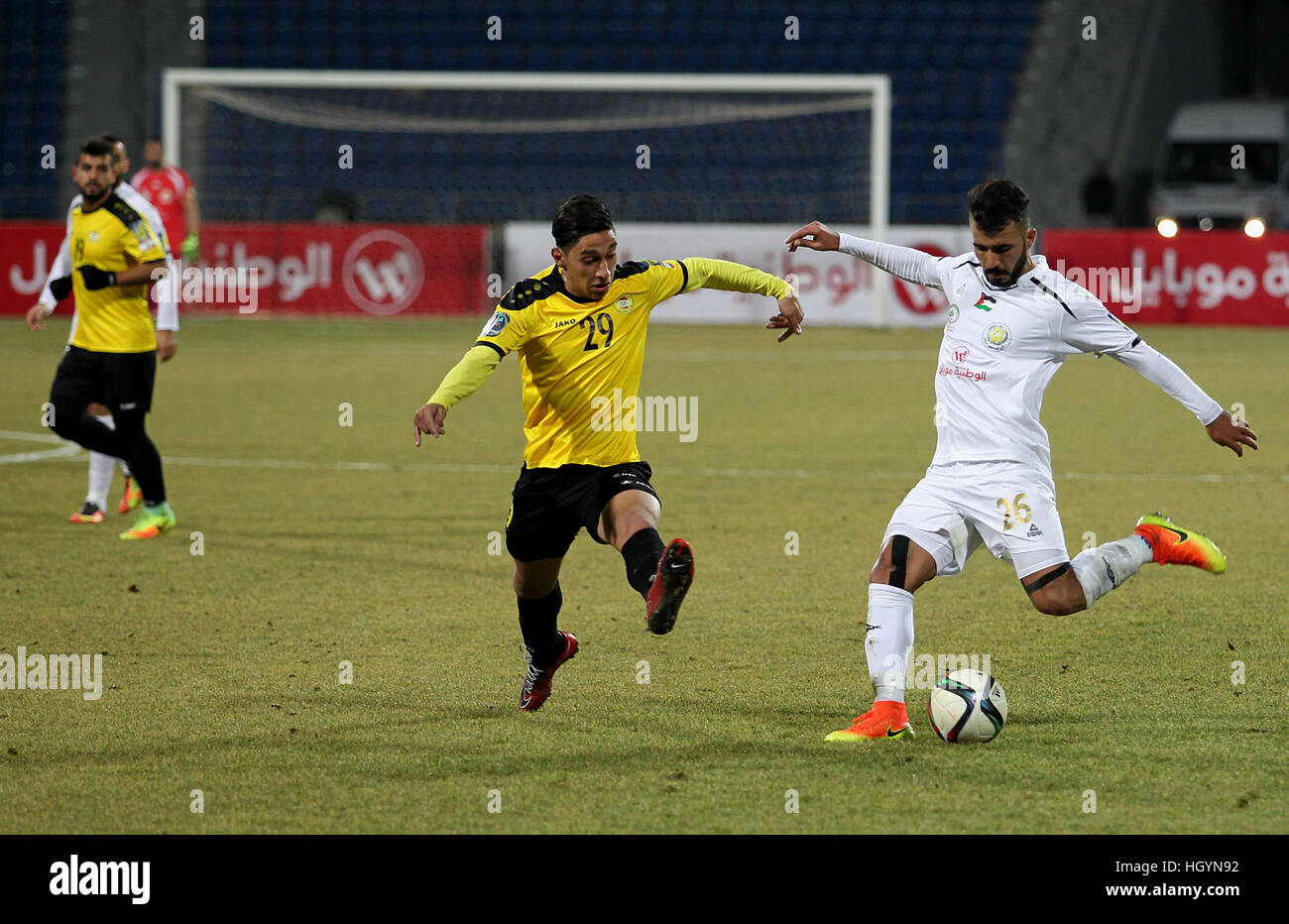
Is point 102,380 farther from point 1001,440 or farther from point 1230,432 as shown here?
point 1230,432

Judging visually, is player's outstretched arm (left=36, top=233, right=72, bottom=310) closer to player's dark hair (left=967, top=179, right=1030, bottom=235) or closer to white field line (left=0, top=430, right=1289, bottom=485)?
white field line (left=0, top=430, right=1289, bottom=485)

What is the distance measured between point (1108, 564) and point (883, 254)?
1.33 metres

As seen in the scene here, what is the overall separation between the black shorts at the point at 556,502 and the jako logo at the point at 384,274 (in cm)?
1996

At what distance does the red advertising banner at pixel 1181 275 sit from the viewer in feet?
82.8

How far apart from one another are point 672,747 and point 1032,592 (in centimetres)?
131

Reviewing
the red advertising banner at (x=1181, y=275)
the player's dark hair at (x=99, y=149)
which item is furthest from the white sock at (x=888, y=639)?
the red advertising banner at (x=1181, y=275)

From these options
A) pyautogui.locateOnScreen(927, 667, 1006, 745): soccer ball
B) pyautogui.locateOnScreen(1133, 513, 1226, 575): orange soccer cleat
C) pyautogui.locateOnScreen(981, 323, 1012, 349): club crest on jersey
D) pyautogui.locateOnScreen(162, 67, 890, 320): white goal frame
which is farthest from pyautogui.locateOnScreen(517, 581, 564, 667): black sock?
pyautogui.locateOnScreen(162, 67, 890, 320): white goal frame

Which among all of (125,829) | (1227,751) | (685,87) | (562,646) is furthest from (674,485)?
(685,87)

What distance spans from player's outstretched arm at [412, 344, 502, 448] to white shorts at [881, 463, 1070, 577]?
1.43 meters

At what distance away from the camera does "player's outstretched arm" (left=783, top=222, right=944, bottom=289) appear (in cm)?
607

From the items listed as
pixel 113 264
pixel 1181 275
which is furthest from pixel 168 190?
pixel 1181 275

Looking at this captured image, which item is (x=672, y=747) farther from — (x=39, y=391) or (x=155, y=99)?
(x=155, y=99)

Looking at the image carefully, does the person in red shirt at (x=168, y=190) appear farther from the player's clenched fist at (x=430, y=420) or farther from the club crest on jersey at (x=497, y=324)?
the player's clenched fist at (x=430, y=420)

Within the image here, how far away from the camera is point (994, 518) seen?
18.8ft
